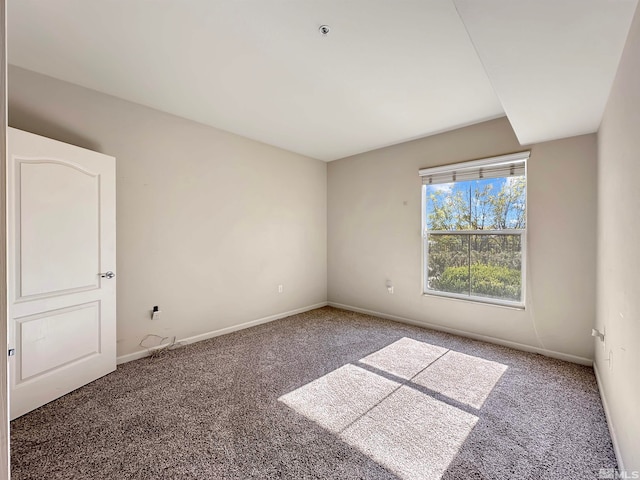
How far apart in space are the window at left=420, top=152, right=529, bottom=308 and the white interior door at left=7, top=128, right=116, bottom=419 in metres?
3.73

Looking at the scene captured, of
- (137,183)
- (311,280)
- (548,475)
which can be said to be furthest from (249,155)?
(548,475)

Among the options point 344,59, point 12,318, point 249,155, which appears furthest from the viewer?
point 249,155

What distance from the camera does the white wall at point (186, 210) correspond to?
2613 mm

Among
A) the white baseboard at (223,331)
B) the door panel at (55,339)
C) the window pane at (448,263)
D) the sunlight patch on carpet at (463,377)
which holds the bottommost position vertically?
the sunlight patch on carpet at (463,377)

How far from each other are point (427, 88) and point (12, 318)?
3.76 m

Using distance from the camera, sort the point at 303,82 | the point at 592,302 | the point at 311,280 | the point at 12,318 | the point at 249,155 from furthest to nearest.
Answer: the point at 311,280
the point at 249,155
the point at 592,302
the point at 303,82
the point at 12,318

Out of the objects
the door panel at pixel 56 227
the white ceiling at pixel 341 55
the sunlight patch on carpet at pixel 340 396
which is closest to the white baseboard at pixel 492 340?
the sunlight patch on carpet at pixel 340 396

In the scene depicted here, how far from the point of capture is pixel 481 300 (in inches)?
135

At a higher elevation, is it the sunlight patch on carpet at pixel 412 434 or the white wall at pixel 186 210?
the white wall at pixel 186 210

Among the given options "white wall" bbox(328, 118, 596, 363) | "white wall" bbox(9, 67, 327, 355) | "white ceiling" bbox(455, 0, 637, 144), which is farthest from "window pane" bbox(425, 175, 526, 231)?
"white wall" bbox(9, 67, 327, 355)

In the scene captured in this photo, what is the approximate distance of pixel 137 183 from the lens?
9.61 ft

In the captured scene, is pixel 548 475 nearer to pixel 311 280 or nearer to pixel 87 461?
pixel 87 461

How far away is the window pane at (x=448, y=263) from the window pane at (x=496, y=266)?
97 millimetres

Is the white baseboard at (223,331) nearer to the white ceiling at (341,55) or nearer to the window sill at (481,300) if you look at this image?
the window sill at (481,300)
